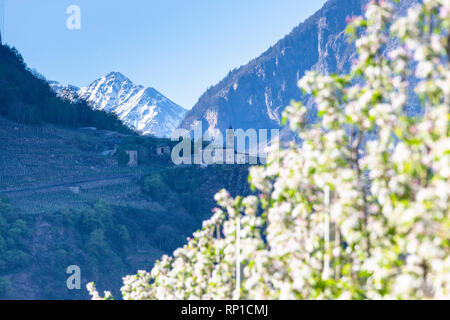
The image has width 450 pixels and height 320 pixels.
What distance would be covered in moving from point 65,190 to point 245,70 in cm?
7065

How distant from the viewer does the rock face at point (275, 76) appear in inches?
3180

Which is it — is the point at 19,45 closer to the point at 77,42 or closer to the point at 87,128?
the point at 77,42

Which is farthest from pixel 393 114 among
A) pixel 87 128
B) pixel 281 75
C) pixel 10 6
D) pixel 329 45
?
pixel 329 45

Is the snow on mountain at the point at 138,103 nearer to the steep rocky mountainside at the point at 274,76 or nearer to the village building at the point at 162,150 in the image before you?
the steep rocky mountainside at the point at 274,76

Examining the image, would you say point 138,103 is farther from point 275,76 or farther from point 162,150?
point 162,150

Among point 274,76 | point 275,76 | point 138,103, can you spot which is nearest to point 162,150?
point 138,103

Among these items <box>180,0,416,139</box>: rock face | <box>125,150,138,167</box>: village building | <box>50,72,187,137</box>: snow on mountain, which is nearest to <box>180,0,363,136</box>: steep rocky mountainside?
<box>180,0,416,139</box>: rock face

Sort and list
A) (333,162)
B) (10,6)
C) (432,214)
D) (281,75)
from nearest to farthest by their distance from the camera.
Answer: (432,214), (333,162), (10,6), (281,75)

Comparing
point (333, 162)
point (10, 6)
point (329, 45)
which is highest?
point (329, 45)

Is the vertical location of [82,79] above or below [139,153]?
above

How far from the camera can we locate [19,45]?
39.4 metres

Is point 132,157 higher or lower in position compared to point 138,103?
lower

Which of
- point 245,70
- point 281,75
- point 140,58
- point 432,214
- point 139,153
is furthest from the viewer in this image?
point 281,75

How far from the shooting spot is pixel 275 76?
326 ft
